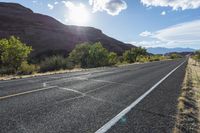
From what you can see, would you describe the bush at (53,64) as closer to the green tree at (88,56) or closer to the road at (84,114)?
the green tree at (88,56)

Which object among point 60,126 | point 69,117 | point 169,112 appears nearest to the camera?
point 60,126

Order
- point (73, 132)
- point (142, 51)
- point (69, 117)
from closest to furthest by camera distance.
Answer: point (73, 132), point (69, 117), point (142, 51)

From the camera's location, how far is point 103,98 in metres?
8.59

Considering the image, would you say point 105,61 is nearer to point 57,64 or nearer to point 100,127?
point 57,64

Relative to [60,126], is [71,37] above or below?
above

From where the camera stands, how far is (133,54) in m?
81.6

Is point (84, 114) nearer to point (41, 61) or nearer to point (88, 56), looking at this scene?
point (41, 61)

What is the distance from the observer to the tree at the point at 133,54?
254 feet

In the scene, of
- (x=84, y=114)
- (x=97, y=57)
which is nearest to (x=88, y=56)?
(x=97, y=57)

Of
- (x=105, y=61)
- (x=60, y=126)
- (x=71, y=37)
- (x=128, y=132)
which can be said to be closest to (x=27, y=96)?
(x=60, y=126)

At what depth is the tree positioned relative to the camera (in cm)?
7756

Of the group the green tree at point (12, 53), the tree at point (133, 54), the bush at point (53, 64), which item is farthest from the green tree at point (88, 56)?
the tree at point (133, 54)

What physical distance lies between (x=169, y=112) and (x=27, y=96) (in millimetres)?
4635

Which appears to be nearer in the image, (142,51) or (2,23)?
(142,51)
